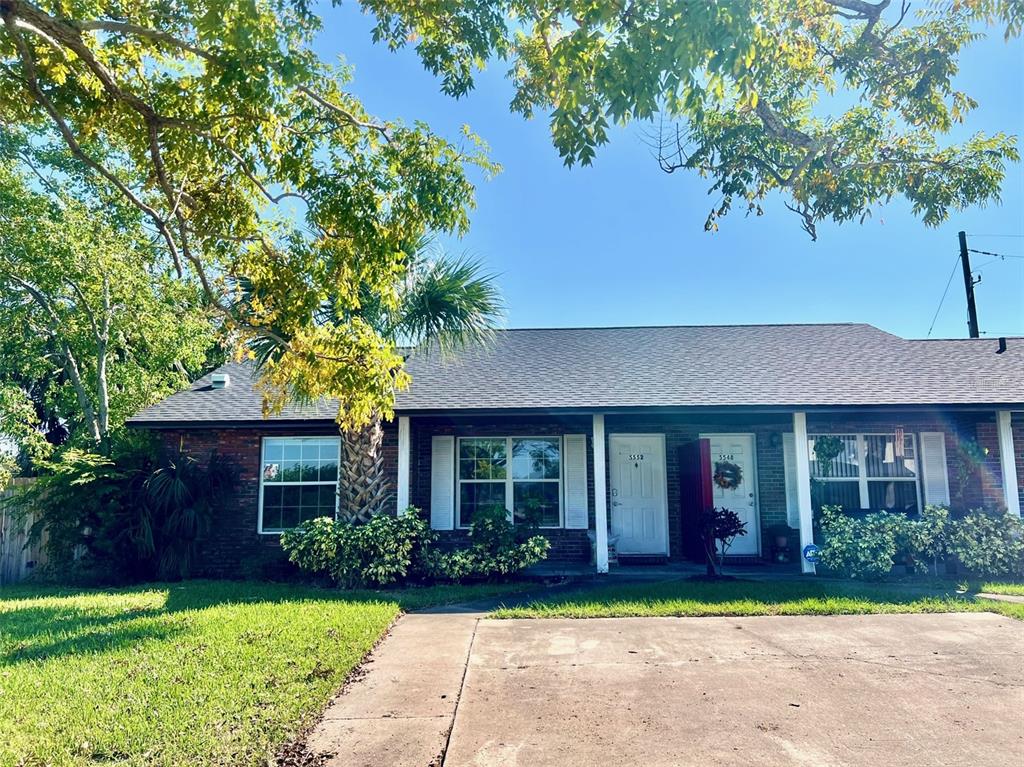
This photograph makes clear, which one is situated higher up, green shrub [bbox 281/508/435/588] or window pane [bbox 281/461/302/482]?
window pane [bbox 281/461/302/482]

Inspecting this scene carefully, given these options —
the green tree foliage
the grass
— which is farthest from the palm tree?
the grass

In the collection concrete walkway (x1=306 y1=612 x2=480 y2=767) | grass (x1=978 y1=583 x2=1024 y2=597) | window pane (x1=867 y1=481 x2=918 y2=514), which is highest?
window pane (x1=867 y1=481 x2=918 y2=514)

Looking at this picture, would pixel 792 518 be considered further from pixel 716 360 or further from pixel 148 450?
pixel 148 450

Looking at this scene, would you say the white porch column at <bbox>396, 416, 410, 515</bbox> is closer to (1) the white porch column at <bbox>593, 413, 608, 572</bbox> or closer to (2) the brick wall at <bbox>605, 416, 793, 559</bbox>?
(1) the white porch column at <bbox>593, 413, 608, 572</bbox>

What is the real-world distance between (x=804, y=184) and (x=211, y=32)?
4883mm

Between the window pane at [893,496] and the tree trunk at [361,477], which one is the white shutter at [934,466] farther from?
the tree trunk at [361,477]

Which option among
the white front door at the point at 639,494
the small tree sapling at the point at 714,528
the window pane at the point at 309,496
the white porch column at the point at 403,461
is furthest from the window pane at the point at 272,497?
the small tree sapling at the point at 714,528

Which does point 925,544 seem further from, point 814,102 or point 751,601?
point 814,102

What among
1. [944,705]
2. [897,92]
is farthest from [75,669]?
[897,92]

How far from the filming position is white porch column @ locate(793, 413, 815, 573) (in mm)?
10414

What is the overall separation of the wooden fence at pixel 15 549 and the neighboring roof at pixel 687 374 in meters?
2.54

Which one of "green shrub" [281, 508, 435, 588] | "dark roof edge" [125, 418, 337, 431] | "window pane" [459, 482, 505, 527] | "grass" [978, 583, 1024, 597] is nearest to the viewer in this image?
"grass" [978, 583, 1024, 597]

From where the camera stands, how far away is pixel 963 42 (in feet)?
18.3

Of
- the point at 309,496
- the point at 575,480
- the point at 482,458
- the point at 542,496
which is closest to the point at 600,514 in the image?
the point at 575,480
